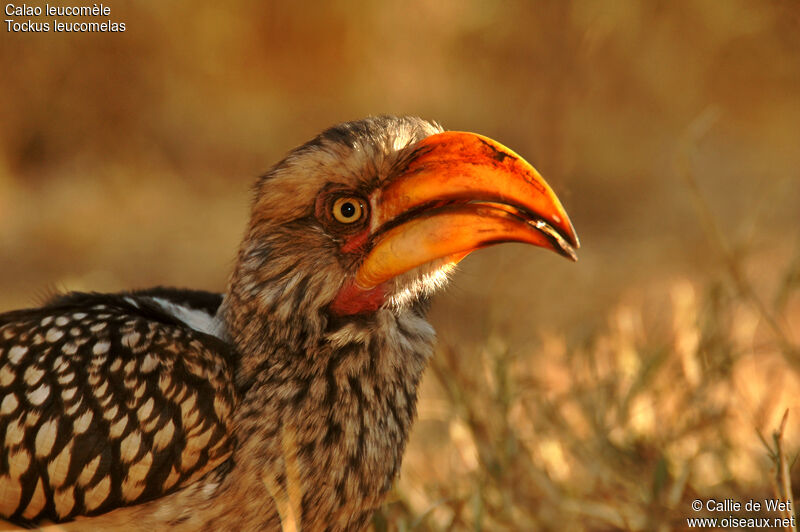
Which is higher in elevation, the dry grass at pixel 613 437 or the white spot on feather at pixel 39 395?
the white spot on feather at pixel 39 395

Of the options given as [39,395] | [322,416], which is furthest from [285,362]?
[39,395]

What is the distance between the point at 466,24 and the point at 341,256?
614cm

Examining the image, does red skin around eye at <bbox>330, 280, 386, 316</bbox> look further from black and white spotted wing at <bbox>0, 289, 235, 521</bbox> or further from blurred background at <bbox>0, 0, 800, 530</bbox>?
blurred background at <bbox>0, 0, 800, 530</bbox>

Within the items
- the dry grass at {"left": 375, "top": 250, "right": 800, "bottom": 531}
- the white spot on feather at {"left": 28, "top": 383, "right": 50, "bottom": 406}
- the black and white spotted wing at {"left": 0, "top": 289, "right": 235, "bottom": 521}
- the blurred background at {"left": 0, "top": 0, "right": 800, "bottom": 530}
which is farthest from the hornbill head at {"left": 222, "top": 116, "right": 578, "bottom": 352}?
the blurred background at {"left": 0, "top": 0, "right": 800, "bottom": 530}

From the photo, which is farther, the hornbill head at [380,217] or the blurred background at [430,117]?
the blurred background at [430,117]

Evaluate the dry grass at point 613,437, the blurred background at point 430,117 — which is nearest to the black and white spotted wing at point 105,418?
the dry grass at point 613,437

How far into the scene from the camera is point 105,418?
2398 millimetres

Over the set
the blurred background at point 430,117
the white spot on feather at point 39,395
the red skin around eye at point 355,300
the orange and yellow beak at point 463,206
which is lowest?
the white spot on feather at point 39,395

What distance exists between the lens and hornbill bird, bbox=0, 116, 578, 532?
7.82ft

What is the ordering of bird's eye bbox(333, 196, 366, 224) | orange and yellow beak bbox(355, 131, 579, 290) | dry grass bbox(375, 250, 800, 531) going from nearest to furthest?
1. orange and yellow beak bbox(355, 131, 579, 290)
2. bird's eye bbox(333, 196, 366, 224)
3. dry grass bbox(375, 250, 800, 531)

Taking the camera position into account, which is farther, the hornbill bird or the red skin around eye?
the red skin around eye

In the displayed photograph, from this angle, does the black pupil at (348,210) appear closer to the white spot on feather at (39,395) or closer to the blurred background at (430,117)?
the white spot on feather at (39,395)

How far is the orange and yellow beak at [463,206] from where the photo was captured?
2.36 metres

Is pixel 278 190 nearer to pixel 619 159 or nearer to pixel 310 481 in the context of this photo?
pixel 310 481
